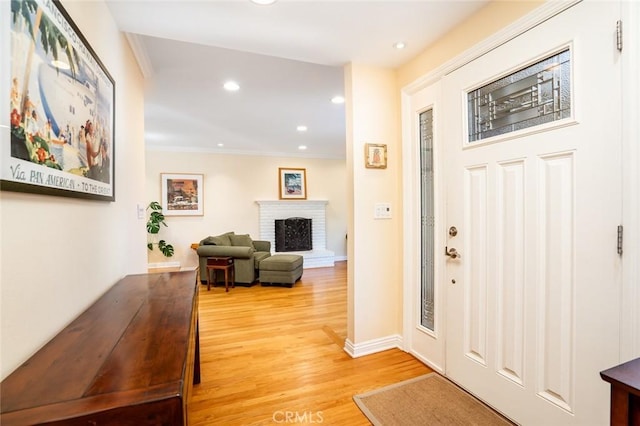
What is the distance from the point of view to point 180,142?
18.6 ft

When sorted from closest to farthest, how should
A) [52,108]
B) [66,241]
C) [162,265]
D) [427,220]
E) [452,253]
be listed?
[52,108]
[66,241]
[452,253]
[427,220]
[162,265]

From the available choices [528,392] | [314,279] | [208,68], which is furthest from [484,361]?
[314,279]

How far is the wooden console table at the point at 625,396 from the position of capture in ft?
2.48

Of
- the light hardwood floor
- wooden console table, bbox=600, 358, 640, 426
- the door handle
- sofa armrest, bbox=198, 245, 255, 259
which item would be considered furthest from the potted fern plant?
wooden console table, bbox=600, 358, 640, 426

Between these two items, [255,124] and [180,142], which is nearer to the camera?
[255,124]

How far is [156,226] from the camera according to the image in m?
5.68

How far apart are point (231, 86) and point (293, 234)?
13.6ft

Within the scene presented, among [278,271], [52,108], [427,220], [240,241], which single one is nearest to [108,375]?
[52,108]

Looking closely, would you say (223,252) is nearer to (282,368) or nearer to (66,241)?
(282,368)

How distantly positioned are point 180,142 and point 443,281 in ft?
18.1

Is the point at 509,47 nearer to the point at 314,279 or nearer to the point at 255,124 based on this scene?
the point at 255,124

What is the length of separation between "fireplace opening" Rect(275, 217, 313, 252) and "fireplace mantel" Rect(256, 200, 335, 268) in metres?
0.11

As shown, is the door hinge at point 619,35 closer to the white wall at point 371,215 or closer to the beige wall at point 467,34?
the beige wall at point 467,34

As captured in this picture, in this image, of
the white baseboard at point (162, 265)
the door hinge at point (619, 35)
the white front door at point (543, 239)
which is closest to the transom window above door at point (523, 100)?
the white front door at point (543, 239)
